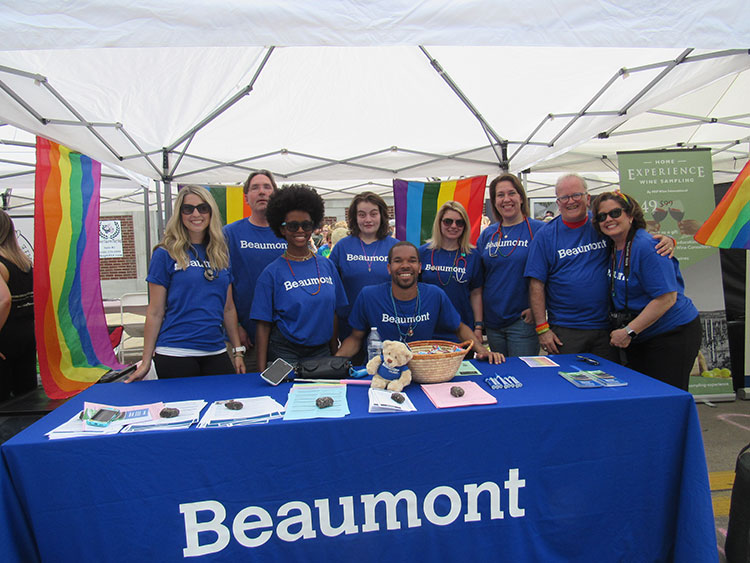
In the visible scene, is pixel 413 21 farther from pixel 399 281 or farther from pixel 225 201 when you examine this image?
pixel 225 201

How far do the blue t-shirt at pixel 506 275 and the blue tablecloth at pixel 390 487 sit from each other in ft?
3.41

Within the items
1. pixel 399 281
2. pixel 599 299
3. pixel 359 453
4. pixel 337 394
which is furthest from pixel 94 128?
pixel 599 299

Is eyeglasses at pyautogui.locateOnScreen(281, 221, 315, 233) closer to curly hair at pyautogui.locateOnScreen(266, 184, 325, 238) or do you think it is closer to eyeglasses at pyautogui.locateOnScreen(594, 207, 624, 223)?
curly hair at pyautogui.locateOnScreen(266, 184, 325, 238)

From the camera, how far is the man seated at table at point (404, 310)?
219cm

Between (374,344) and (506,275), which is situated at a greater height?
(506,275)

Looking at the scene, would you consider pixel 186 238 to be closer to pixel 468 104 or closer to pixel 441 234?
pixel 441 234

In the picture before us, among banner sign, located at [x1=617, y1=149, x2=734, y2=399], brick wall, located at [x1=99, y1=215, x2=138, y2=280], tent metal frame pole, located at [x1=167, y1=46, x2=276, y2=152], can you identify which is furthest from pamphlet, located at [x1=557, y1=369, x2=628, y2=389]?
brick wall, located at [x1=99, y1=215, x2=138, y2=280]

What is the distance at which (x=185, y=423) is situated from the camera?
1473mm

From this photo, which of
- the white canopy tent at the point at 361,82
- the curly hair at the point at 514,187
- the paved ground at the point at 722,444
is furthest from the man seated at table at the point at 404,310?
the paved ground at the point at 722,444

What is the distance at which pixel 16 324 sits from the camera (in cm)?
284

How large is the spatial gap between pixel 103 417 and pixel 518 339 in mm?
2264

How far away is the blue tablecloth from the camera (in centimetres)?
138

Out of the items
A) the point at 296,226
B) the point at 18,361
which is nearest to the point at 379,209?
the point at 296,226

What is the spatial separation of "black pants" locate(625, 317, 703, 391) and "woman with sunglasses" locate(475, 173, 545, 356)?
65 centimetres
